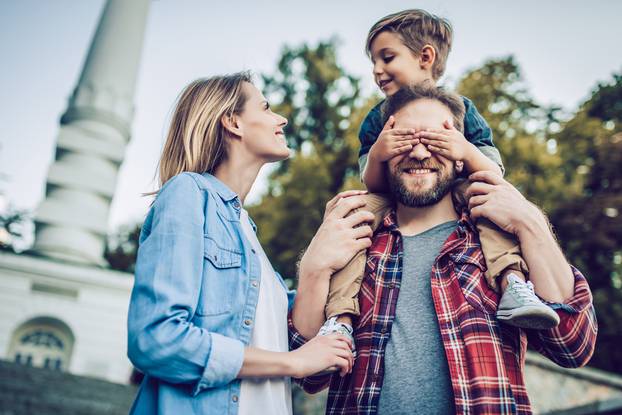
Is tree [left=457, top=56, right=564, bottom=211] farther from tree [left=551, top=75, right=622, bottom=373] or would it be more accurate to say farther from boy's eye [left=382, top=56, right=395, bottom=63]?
boy's eye [left=382, top=56, right=395, bottom=63]

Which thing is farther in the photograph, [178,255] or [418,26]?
[418,26]

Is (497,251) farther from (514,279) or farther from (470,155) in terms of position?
(470,155)

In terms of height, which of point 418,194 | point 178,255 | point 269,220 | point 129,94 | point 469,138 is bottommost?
point 178,255

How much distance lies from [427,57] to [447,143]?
4.14 feet

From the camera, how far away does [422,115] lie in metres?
2.70

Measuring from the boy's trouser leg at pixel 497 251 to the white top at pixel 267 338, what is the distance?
900 millimetres

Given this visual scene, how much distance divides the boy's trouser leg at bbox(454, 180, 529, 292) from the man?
4 cm

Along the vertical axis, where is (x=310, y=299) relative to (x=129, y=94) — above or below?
below

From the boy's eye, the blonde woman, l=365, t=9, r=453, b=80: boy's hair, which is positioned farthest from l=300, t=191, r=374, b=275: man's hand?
l=365, t=9, r=453, b=80: boy's hair

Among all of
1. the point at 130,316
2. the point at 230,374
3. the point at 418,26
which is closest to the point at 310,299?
the point at 230,374

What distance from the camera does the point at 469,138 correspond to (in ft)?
9.98

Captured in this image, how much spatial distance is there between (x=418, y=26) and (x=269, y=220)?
12.8 meters

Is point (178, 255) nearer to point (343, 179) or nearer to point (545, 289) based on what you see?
point (545, 289)

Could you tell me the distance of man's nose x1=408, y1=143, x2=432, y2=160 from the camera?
8.36 ft
